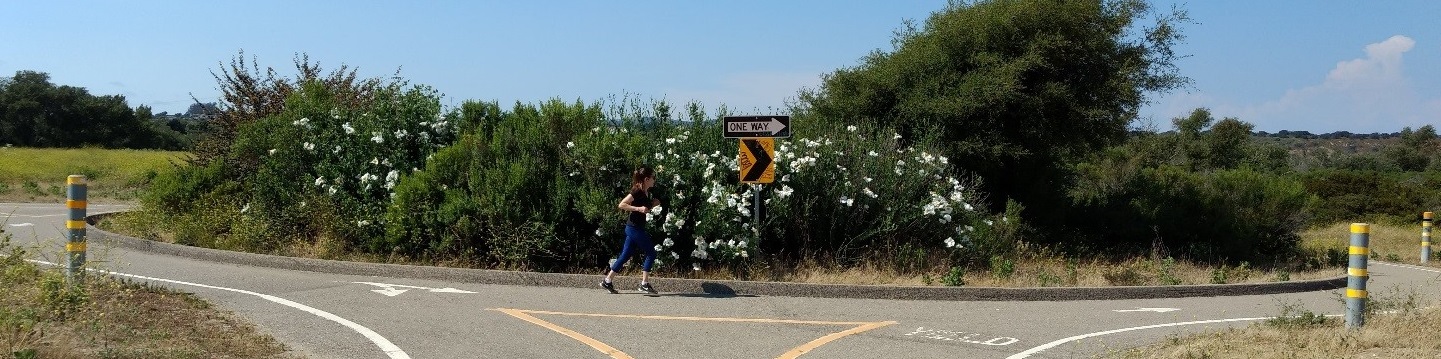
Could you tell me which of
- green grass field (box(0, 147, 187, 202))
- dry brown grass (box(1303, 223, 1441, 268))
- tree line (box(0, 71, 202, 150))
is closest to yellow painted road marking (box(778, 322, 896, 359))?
dry brown grass (box(1303, 223, 1441, 268))

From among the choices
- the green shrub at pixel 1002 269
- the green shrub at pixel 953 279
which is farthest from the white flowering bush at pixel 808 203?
the green shrub at pixel 953 279

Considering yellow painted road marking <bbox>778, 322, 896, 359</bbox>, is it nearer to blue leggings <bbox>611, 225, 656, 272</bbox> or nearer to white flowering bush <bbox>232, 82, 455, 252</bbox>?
blue leggings <bbox>611, 225, 656, 272</bbox>

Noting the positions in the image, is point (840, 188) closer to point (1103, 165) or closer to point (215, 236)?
point (215, 236)

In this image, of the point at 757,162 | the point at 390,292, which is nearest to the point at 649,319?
the point at 390,292

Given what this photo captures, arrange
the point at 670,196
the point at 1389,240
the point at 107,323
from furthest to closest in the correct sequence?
the point at 1389,240 < the point at 670,196 < the point at 107,323

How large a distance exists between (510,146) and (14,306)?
8.00m

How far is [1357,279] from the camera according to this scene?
9.70 metres

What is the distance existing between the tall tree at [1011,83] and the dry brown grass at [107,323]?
1582 cm

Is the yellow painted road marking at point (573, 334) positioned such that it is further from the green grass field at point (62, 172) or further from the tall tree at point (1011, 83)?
the green grass field at point (62, 172)

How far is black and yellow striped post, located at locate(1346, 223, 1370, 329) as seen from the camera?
9664 mm

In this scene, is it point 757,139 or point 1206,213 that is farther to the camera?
point 1206,213

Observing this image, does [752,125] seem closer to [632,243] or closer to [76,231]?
[632,243]

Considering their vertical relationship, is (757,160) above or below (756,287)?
above

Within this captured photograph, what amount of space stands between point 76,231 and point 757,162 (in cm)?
718
